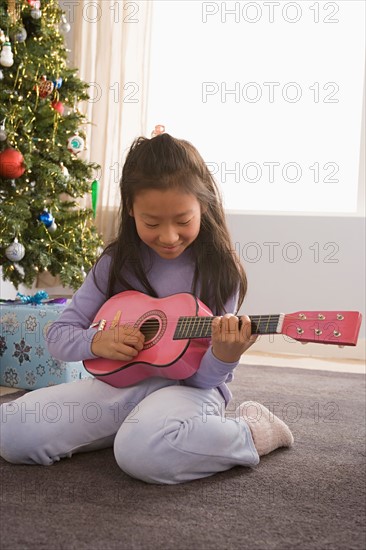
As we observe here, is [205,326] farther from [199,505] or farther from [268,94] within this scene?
[268,94]

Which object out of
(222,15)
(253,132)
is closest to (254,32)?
(222,15)

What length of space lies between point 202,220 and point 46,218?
1.21 meters

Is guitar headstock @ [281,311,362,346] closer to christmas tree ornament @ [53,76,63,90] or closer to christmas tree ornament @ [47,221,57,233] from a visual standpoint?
christmas tree ornament @ [47,221,57,233]

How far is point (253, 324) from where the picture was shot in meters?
1.24

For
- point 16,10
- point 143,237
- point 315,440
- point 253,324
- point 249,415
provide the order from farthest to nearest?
1. point 16,10
2. point 315,440
3. point 249,415
4. point 143,237
5. point 253,324

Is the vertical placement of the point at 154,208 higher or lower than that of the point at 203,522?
higher

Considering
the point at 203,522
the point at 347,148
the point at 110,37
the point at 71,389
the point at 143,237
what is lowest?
the point at 203,522

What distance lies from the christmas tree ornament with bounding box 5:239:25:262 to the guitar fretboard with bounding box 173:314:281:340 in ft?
4.01

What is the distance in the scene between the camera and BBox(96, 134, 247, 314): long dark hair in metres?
1.35

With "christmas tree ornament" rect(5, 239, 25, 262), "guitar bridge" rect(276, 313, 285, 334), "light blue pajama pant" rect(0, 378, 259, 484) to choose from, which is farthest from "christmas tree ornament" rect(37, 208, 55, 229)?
"guitar bridge" rect(276, 313, 285, 334)

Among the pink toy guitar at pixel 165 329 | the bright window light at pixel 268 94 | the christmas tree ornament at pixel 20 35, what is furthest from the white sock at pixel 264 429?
the bright window light at pixel 268 94

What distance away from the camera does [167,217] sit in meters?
1.33

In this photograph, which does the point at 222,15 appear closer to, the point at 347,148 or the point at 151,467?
the point at 347,148

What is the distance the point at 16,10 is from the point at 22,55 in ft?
0.49
